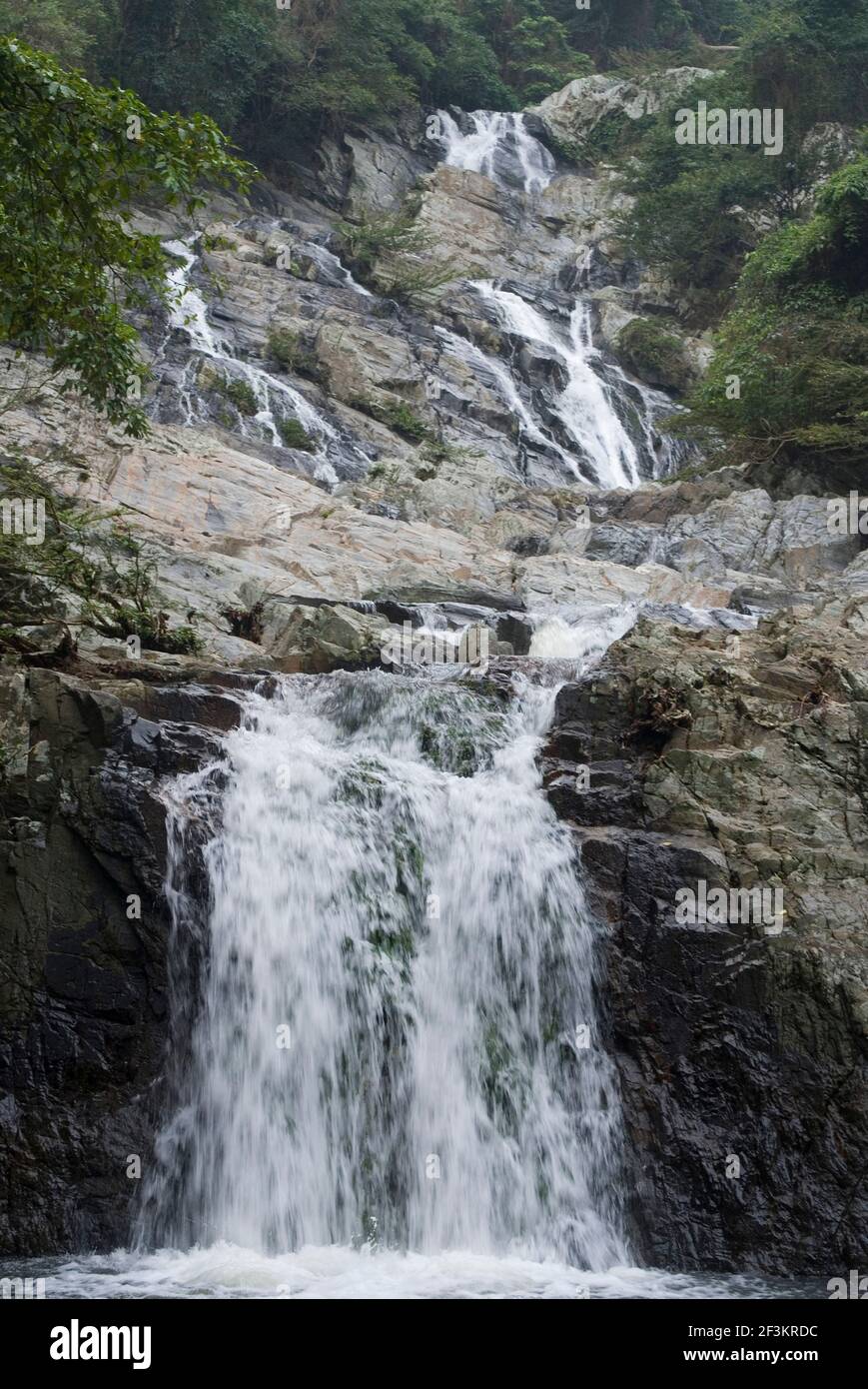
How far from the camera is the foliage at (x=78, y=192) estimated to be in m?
11.1

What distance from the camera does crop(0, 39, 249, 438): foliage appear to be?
36.3 ft

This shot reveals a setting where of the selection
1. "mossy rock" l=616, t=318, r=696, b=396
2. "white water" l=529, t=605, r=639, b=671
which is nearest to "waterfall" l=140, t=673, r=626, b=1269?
"white water" l=529, t=605, r=639, b=671

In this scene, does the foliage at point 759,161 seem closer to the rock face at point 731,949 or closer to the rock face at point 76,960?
the rock face at point 731,949

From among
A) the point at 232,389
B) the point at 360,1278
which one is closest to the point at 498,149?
the point at 232,389

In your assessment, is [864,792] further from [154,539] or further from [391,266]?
[391,266]

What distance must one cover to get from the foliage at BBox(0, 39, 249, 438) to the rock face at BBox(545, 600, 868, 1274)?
6.55m

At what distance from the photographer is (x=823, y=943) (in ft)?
36.3

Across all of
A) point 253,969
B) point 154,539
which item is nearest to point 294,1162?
point 253,969

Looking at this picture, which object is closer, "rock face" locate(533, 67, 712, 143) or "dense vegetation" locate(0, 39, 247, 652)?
"dense vegetation" locate(0, 39, 247, 652)

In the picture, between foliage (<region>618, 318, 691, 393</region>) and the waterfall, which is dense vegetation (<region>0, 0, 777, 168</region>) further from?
the waterfall

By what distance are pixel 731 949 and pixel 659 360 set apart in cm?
3221

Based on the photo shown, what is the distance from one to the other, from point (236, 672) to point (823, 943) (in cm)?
706

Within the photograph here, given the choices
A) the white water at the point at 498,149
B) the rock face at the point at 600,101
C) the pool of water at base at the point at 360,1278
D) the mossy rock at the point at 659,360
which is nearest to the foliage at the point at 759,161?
the mossy rock at the point at 659,360

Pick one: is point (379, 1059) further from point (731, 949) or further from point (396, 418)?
point (396, 418)
